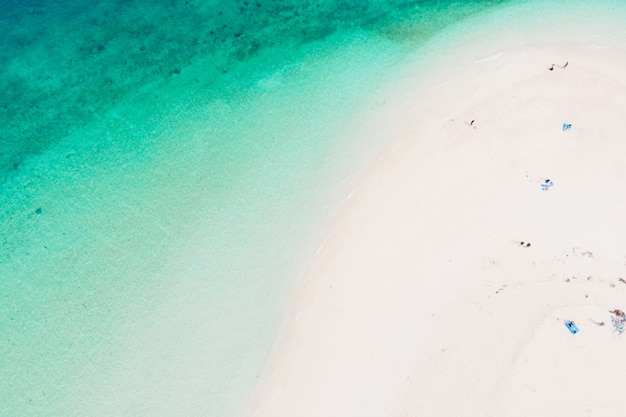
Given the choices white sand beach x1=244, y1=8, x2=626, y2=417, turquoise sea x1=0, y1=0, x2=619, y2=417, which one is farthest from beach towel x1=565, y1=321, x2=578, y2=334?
turquoise sea x1=0, y1=0, x2=619, y2=417

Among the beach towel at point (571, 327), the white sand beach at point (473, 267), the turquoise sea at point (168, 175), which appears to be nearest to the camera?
the white sand beach at point (473, 267)

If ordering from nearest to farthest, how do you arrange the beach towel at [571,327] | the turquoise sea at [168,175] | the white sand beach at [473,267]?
the white sand beach at [473,267], the beach towel at [571,327], the turquoise sea at [168,175]

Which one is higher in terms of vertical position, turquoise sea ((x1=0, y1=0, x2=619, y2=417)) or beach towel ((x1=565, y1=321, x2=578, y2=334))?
turquoise sea ((x1=0, y1=0, x2=619, y2=417))

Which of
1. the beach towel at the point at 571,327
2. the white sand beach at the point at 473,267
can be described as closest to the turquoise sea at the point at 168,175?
the white sand beach at the point at 473,267

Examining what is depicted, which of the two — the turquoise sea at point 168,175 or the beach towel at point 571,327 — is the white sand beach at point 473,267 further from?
the turquoise sea at point 168,175

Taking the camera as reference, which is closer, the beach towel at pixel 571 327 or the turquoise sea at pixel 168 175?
the beach towel at pixel 571 327

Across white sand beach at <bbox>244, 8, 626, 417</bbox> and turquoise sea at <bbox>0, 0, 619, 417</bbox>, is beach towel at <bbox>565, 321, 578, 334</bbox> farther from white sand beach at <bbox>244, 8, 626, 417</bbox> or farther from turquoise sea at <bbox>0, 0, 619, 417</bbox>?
turquoise sea at <bbox>0, 0, 619, 417</bbox>

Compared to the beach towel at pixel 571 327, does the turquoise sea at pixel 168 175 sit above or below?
above
